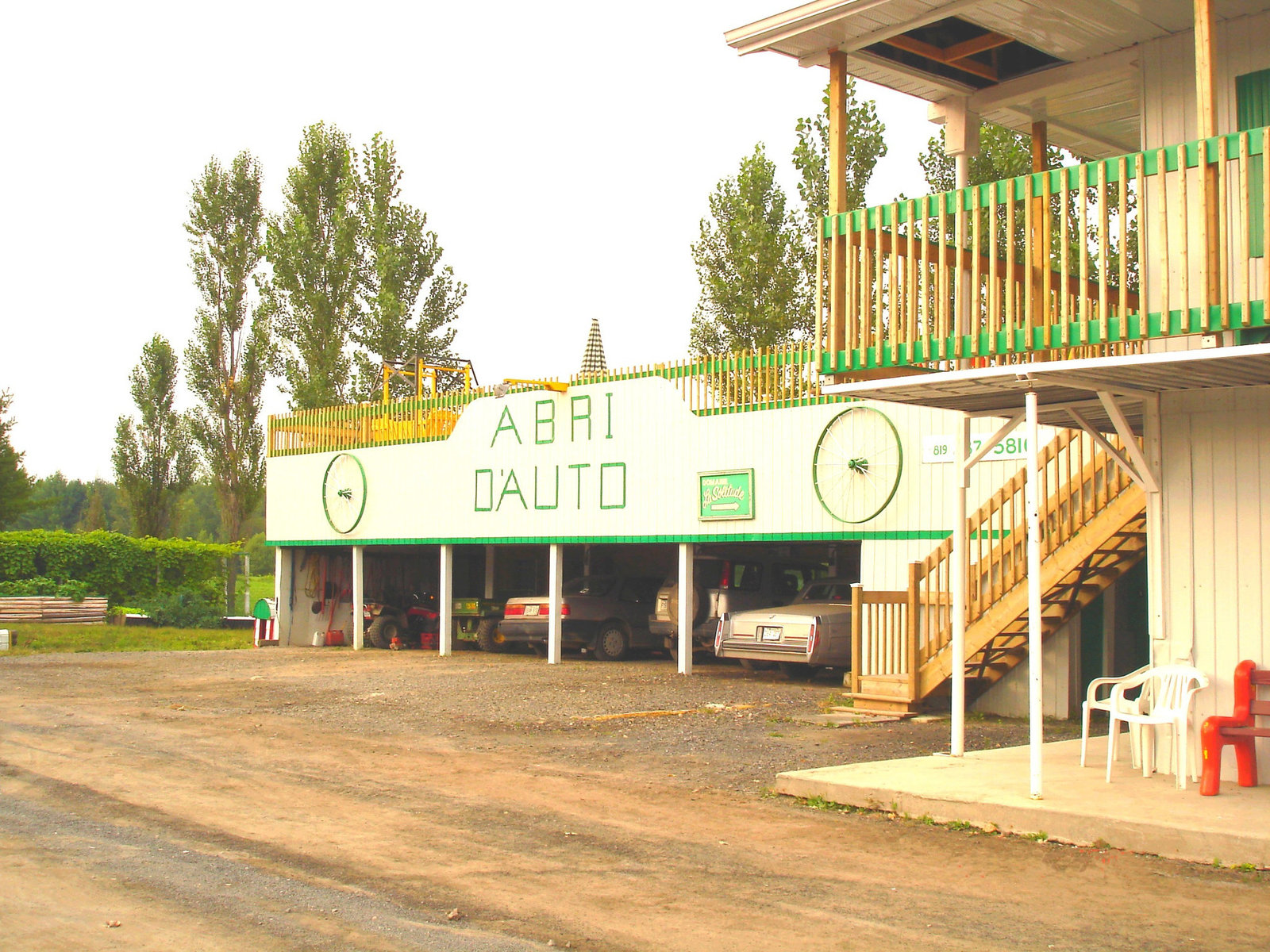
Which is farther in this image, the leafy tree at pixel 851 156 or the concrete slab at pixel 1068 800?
the leafy tree at pixel 851 156

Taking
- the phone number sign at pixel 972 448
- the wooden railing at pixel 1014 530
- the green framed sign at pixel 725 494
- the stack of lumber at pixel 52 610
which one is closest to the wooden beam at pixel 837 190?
the wooden railing at pixel 1014 530

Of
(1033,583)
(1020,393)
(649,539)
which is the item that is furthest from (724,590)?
(1033,583)

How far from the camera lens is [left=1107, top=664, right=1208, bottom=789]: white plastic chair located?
8.23 meters

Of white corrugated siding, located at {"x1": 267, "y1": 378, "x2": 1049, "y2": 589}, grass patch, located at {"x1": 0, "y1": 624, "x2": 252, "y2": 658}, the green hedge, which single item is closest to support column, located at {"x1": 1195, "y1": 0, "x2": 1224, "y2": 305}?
white corrugated siding, located at {"x1": 267, "y1": 378, "x2": 1049, "y2": 589}

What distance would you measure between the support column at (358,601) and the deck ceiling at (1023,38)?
17.8m

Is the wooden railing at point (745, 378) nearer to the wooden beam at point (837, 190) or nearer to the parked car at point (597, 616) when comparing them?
the parked car at point (597, 616)

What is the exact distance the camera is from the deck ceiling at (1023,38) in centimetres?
954

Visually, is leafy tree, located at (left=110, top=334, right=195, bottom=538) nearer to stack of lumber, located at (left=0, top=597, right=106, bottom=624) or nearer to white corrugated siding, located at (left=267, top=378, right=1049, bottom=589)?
stack of lumber, located at (left=0, top=597, right=106, bottom=624)

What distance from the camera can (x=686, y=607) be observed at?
19.3 m

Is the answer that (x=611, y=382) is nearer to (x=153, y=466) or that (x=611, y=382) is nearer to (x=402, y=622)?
(x=402, y=622)

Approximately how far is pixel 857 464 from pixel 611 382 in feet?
18.5

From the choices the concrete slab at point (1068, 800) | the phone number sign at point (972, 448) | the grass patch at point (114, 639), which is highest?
the phone number sign at point (972, 448)

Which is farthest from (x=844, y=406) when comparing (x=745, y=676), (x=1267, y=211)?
(x=1267, y=211)

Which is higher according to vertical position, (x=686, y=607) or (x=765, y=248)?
(x=765, y=248)
